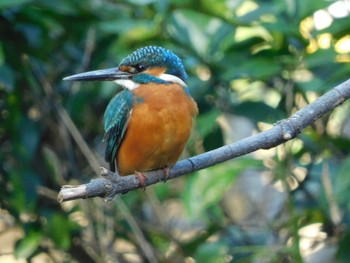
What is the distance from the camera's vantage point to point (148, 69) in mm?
3424

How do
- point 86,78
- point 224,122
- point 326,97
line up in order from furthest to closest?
point 224,122 → point 86,78 → point 326,97

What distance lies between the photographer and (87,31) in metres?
4.46

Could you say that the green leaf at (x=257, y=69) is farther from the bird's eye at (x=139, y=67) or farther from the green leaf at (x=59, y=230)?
the green leaf at (x=59, y=230)

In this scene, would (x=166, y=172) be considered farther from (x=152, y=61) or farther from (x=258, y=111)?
(x=258, y=111)

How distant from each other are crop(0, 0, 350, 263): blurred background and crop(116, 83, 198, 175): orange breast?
46cm

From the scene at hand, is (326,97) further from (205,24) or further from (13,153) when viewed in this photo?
(13,153)

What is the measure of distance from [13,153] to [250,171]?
1331mm

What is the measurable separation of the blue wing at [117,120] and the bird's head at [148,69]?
0.06 m

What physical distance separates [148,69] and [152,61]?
4 centimetres

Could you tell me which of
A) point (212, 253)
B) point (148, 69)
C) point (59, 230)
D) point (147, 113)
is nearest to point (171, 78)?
point (148, 69)

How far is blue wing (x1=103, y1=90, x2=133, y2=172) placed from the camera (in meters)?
3.32

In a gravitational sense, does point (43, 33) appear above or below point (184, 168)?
above

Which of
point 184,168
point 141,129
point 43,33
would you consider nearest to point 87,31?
point 43,33

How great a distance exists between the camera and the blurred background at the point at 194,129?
12.5 ft
